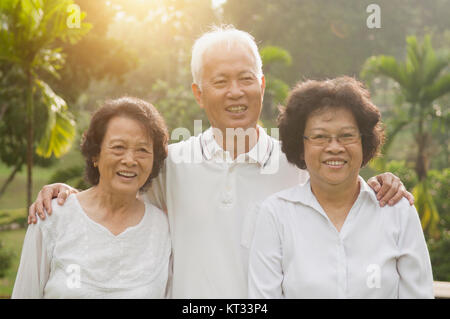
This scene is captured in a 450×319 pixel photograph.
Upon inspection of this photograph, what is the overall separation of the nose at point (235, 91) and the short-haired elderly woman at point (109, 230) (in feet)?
1.42

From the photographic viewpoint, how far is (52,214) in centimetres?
272

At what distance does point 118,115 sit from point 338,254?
4.49 feet

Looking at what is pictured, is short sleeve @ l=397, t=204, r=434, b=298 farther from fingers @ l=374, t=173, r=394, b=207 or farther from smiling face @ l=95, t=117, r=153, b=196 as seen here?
smiling face @ l=95, t=117, r=153, b=196

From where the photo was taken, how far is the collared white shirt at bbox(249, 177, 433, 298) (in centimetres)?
241

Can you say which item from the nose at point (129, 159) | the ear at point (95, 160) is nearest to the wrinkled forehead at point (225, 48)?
the nose at point (129, 159)

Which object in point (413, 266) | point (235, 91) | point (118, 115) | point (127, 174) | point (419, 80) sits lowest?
point (413, 266)

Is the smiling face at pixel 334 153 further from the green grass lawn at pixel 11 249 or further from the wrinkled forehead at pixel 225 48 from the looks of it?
the green grass lawn at pixel 11 249

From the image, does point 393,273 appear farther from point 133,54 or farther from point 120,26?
point 120,26

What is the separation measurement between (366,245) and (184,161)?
1204 millimetres

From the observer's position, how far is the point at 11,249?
47.6 ft

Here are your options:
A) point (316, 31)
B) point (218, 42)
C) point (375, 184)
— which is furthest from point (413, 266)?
point (316, 31)

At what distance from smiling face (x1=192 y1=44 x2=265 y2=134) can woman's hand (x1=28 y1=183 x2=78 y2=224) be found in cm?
98

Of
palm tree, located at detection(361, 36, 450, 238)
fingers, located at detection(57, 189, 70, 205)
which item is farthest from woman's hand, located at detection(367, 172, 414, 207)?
palm tree, located at detection(361, 36, 450, 238)

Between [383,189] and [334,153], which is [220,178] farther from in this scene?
[383,189]
